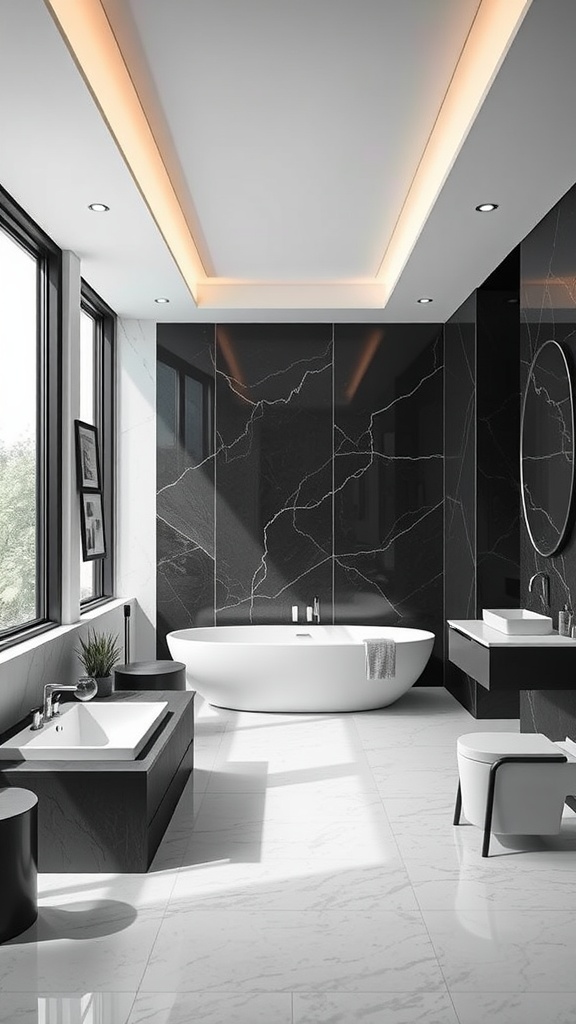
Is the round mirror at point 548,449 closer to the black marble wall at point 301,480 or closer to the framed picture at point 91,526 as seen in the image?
the black marble wall at point 301,480

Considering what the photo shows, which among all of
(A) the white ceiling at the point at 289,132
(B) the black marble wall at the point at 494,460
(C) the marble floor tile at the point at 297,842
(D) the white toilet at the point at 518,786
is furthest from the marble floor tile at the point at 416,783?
(A) the white ceiling at the point at 289,132

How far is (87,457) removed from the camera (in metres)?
5.55

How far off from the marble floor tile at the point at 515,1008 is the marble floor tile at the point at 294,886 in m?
0.60

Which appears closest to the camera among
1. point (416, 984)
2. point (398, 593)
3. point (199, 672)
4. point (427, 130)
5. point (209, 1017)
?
point (209, 1017)

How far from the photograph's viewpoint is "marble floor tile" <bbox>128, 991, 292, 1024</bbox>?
2301 millimetres

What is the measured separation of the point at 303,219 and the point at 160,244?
0.84 metres

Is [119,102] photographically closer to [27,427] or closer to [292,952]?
[27,427]

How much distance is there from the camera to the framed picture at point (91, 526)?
5.44m

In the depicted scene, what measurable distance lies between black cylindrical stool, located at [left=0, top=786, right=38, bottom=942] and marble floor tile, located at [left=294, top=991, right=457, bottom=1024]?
91 cm

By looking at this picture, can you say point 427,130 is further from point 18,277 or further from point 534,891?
point 534,891

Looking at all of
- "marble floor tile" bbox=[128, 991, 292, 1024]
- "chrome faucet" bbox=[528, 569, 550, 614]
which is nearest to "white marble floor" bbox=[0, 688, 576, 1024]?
"marble floor tile" bbox=[128, 991, 292, 1024]

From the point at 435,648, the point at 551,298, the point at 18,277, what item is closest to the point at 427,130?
the point at 551,298

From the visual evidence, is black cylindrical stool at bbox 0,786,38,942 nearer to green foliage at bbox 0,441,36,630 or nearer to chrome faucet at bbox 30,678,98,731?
chrome faucet at bbox 30,678,98,731

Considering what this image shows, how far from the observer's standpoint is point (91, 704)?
435 centimetres
